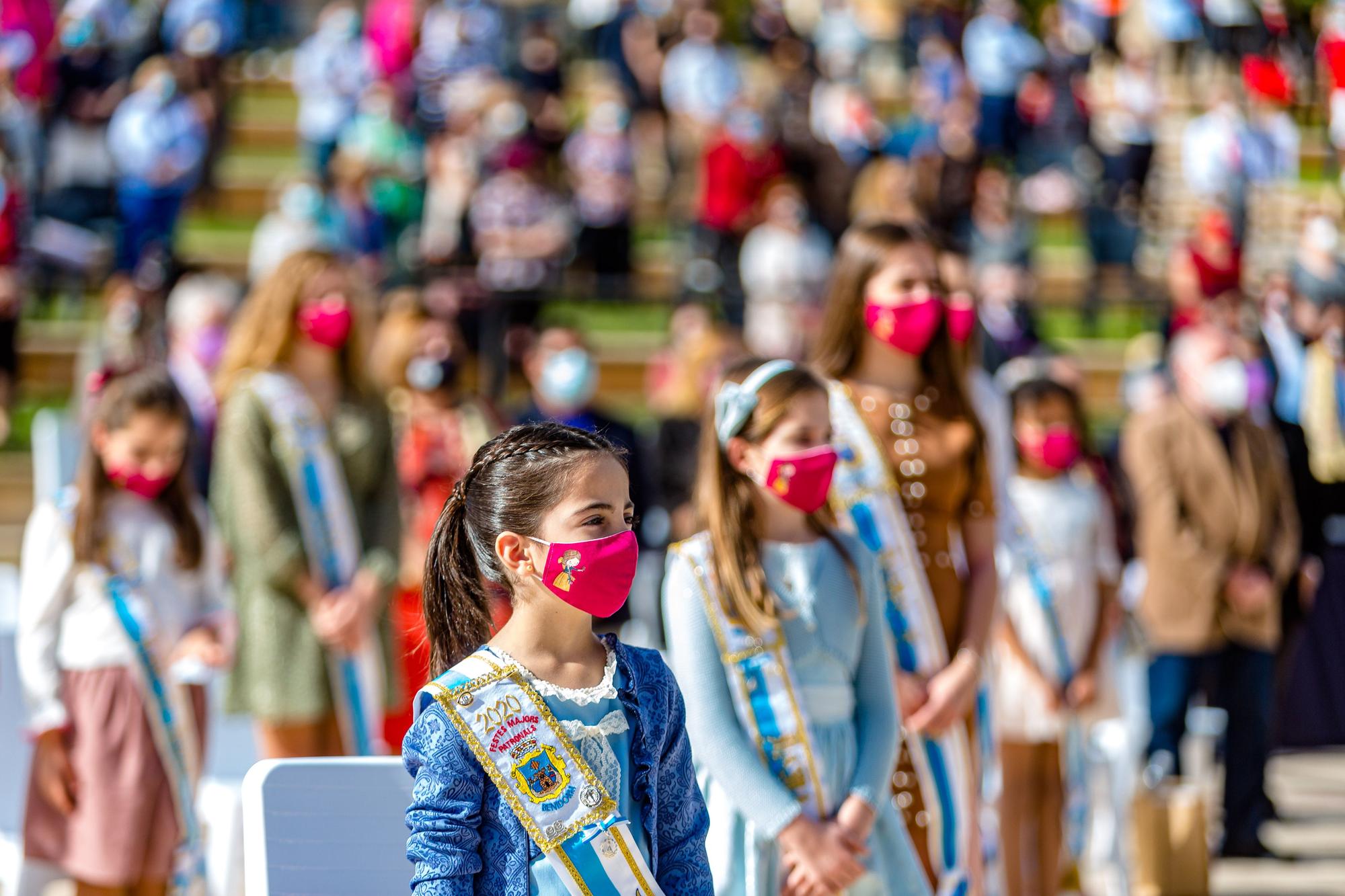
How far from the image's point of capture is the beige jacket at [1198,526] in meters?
7.02

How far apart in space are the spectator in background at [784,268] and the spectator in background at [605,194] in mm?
915

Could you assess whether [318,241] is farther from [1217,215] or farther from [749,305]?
[1217,215]

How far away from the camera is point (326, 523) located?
5.08 m

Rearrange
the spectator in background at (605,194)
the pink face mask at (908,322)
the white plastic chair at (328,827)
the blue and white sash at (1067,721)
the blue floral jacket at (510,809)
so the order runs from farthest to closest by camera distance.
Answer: the spectator in background at (605,194)
the blue and white sash at (1067,721)
the pink face mask at (908,322)
the white plastic chair at (328,827)
the blue floral jacket at (510,809)

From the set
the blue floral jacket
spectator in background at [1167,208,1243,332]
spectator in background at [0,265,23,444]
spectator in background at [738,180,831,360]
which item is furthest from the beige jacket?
spectator in background at [0,265,23,444]

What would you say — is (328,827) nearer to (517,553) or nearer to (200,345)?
(517,553)

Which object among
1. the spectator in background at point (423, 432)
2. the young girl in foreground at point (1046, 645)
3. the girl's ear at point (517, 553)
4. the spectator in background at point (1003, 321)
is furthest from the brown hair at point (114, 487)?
the spectator in background at point (1003, 321)

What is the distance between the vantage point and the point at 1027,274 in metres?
12.9

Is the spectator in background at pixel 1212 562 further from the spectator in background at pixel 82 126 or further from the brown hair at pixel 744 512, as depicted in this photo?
the spectator in background at pixel 82 126

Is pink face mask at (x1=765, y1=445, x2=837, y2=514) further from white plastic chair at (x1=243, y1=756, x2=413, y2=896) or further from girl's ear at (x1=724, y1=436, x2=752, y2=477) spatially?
white plastic chair at (x1=243, y1=756, x2=413, y2=896)

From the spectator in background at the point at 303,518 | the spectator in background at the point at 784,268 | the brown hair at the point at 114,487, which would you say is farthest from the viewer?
the spectator in background at the point at 784,268

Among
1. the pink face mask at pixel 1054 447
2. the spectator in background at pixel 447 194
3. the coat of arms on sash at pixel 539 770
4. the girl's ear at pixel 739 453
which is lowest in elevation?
the coat of arms on sash at pixel 539 770

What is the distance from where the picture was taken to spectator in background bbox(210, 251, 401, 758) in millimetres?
5020

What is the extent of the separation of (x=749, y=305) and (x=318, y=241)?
2.82 m
